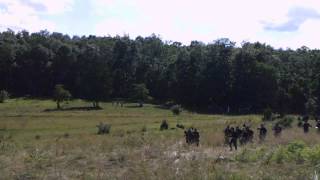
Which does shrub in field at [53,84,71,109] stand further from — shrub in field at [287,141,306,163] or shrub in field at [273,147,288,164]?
shrub in field at [273,147,288,164]

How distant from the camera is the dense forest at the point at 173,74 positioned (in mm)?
122506

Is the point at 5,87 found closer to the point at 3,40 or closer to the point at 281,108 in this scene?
the point at 3,40

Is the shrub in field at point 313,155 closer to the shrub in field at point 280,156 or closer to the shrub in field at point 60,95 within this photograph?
the shrub in field at point 280,156

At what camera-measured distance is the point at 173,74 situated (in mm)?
136375

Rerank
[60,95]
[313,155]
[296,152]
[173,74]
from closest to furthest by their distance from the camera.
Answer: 1. [313,155]
2. [296,152]
3. [60,95]
4. [173,74]

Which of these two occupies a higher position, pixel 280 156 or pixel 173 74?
pixel 173 74

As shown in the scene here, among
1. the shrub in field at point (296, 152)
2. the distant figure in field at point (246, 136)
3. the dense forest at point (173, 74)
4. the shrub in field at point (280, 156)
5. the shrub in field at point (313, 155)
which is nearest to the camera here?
the shrub in field at point (313, 155)

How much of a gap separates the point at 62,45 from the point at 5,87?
17.7 meters

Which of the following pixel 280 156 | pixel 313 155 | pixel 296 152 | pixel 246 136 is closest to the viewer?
pixel 313 155

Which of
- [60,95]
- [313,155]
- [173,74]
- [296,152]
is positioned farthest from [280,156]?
[173,74]

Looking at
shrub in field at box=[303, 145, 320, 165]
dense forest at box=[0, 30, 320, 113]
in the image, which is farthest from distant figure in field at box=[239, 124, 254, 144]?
dense forest at box=[0, 30, 320, 113]

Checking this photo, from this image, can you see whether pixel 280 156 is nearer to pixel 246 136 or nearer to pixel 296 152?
pixel 296 152

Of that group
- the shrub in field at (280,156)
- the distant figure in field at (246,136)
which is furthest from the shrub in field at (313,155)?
the distant figure in field at (246,136)

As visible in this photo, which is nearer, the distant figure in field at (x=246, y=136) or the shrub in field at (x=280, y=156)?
the shrub in field at (x=280, y=156)
